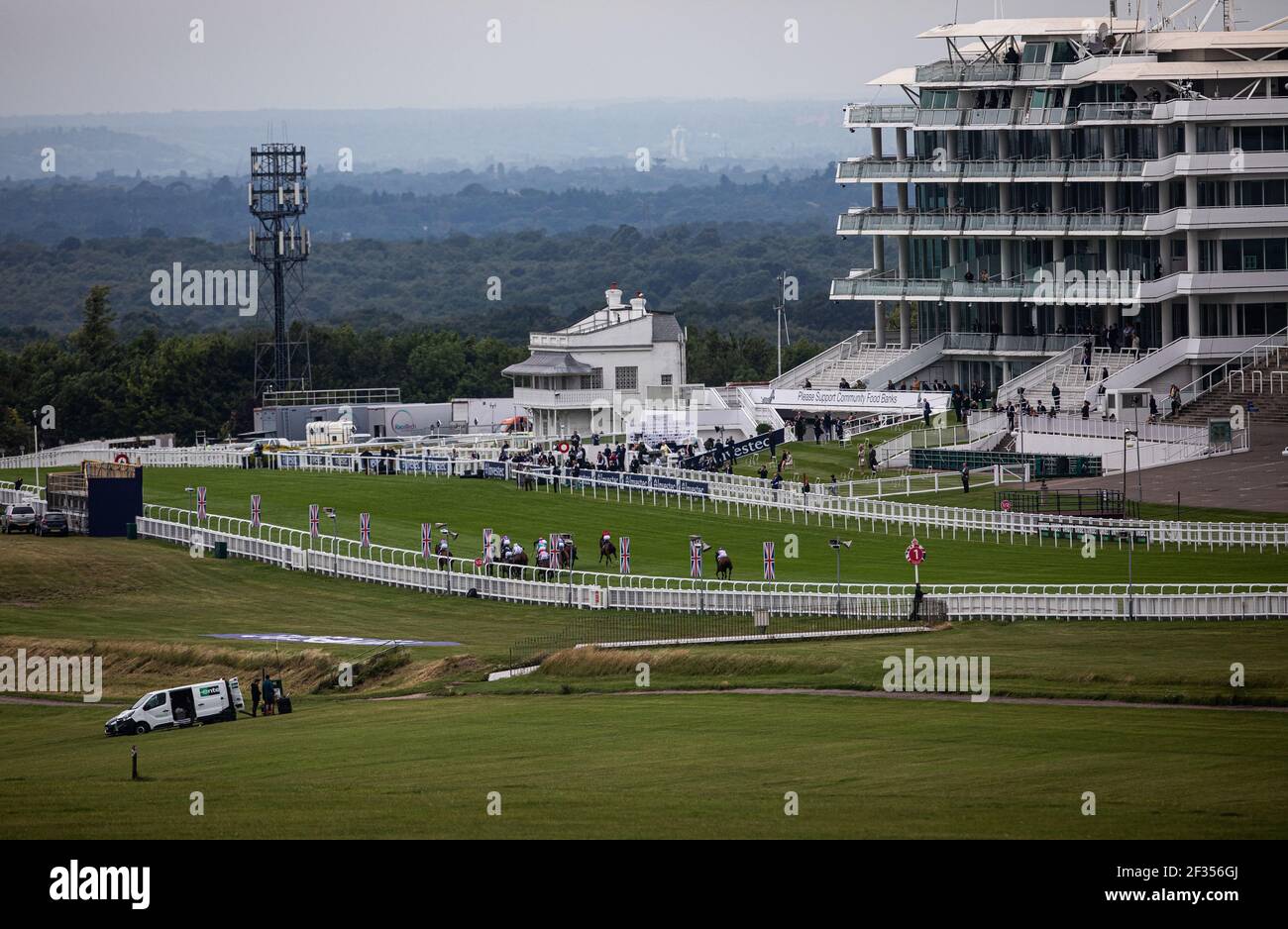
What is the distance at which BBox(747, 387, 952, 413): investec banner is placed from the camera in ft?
322

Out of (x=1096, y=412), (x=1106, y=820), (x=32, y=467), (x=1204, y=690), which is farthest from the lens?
(x=32, y=467)

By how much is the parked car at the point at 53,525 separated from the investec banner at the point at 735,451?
2521cm

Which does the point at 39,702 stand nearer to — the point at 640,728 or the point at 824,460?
the point at 640,728

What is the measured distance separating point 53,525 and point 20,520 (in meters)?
1.40

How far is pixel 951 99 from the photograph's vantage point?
109625 millimetres

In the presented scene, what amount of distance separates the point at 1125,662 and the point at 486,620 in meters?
20.1

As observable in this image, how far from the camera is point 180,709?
44.5m

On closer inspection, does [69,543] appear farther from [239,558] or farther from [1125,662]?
[1125,662]

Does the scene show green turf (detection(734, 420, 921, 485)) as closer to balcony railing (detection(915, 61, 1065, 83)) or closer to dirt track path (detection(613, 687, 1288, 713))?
balcony railing (detection(915, 61, 1065, 83))

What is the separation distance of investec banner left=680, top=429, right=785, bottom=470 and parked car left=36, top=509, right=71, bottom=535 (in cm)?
2521

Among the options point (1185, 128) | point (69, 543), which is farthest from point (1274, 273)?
point (69, 543)

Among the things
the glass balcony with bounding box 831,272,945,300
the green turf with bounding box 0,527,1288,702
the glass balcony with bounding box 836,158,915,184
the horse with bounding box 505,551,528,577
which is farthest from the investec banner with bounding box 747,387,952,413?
the green turf with bounding box 0,527,1288,702

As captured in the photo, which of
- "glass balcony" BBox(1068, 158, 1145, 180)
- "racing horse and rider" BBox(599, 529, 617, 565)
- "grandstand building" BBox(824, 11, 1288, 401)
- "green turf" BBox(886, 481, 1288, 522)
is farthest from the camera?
"glass balcony" BBox(1068, 158, 1145, 180)

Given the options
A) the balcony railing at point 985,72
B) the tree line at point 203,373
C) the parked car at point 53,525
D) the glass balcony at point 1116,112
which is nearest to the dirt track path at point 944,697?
the parked car at point 53,525
